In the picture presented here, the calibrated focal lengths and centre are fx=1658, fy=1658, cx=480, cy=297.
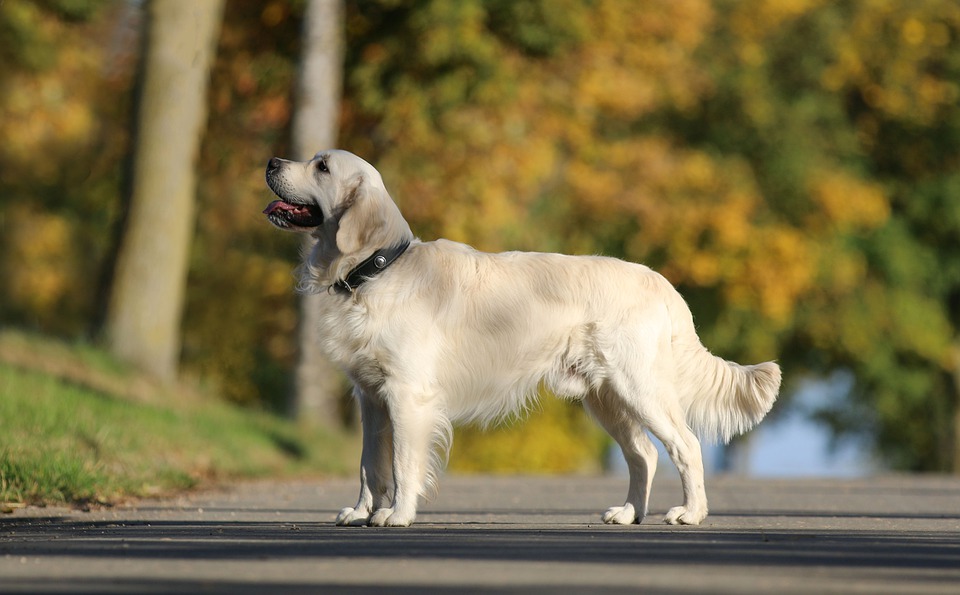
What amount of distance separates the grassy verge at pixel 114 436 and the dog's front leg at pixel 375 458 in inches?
89.8

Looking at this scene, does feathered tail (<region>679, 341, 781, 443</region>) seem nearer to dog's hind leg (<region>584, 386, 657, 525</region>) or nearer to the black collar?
dog's hind leg (<region>584, 386, 657, 525</region>)

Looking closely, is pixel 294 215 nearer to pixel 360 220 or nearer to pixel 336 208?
pixel 336 208

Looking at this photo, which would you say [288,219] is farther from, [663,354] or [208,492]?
[208,492]

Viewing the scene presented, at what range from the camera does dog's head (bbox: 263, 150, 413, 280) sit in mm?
8766

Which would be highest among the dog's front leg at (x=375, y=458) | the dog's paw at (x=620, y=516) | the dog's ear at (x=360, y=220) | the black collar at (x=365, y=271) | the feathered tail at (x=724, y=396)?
the dog's ear at (x=360, y=220)

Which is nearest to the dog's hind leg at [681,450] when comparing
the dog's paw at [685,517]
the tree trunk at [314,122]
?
the dog's paw at [685,517]

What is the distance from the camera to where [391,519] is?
8391mm

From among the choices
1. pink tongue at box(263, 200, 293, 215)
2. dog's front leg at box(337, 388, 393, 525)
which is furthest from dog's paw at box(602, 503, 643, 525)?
pink tongue at box(263, 200, 293, 215)

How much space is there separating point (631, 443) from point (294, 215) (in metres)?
2.24

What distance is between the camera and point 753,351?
3142 cm

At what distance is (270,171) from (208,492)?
3825 millimetres

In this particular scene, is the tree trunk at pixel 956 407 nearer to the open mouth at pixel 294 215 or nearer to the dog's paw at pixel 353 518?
the open mouth at pixel 294 215

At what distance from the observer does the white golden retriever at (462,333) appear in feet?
28.2

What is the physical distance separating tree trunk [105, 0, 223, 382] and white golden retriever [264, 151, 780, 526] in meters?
8.70
